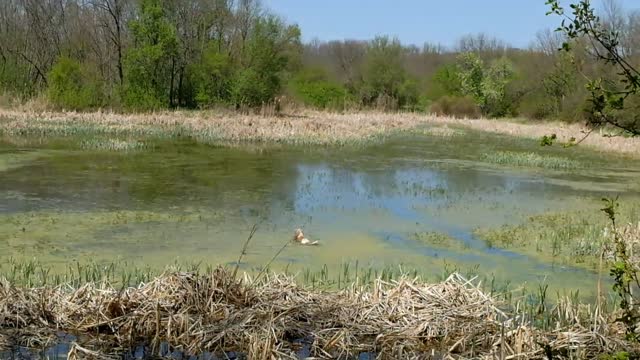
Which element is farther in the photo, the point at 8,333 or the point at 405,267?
the point at 405,267

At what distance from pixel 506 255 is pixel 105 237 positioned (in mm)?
4284

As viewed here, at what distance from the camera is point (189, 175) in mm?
12031

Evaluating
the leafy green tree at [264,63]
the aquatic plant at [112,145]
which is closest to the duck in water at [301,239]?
the aquatic plant at [112,145]

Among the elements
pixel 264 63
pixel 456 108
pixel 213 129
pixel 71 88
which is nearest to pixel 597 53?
pixel 213 129

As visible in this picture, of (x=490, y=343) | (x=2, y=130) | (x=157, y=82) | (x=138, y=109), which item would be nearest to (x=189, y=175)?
(x=490, y=343)

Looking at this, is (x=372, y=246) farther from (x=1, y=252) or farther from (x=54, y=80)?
(x=54, y=80)

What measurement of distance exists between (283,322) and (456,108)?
35.8 metres

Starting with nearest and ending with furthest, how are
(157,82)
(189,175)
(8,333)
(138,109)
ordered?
1. (8,333)
2. (189,175)
3. (138,109)
4. (157,82)

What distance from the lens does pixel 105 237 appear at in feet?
23.3

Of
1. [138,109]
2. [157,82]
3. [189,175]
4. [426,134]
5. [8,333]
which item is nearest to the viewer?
[8,333]

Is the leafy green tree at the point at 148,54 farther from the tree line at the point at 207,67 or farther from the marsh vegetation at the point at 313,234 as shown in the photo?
the marsh vegetation at the point at 313,234

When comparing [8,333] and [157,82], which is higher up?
[157,82]

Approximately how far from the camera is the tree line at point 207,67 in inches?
1099

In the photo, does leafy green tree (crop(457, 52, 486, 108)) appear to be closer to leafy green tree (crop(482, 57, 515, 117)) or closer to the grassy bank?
leafy green tree (crop(482, 57, 515, 117))
